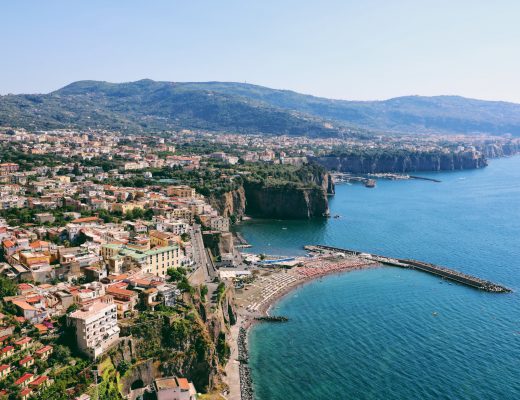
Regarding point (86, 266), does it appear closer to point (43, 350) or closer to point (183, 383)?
point (43, 350)

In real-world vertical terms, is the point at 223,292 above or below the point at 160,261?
below

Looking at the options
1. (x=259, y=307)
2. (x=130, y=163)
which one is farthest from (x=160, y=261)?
(x=130, y=163)

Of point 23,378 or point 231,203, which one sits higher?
point 231,203

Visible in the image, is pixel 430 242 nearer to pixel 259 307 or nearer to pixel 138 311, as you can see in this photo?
pixel 259 307

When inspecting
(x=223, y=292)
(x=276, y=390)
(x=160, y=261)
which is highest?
(x=160, y=261)

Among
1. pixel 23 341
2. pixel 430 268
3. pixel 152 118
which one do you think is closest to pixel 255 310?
pixel 23 341
